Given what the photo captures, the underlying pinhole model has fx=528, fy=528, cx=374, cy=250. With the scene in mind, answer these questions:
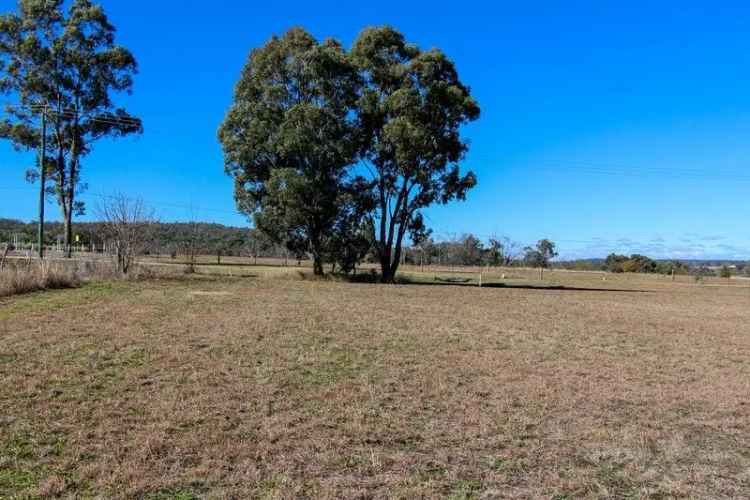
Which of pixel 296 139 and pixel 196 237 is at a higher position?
pixel 296 139

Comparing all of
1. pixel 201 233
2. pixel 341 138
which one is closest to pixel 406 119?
pixel 341 138

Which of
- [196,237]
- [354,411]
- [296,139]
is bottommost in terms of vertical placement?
[354,411]

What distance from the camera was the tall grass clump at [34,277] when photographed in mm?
12898

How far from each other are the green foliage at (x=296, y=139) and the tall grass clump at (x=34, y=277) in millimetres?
10352

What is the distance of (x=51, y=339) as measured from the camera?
7.50m

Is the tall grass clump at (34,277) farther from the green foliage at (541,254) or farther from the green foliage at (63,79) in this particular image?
the green foliage at (541,254)

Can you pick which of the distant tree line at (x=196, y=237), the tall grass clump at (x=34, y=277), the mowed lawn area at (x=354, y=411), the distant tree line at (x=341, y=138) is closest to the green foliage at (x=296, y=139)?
the distant tree line at (x=341, y=138)

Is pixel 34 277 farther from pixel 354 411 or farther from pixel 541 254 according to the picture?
pixel 541 254

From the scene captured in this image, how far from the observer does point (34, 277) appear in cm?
1408

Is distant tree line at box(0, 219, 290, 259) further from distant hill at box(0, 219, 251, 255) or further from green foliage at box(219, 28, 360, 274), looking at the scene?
green foliage at box(219, 28, 360, 274)

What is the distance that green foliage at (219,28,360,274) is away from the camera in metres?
24.4

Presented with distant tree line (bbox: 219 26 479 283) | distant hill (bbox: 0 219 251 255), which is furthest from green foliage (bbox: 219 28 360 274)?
distant hill (bbox: 0 219 251 255)

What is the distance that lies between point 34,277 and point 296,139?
41.3 ft

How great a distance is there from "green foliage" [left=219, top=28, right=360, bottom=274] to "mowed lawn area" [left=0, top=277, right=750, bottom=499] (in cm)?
1521
